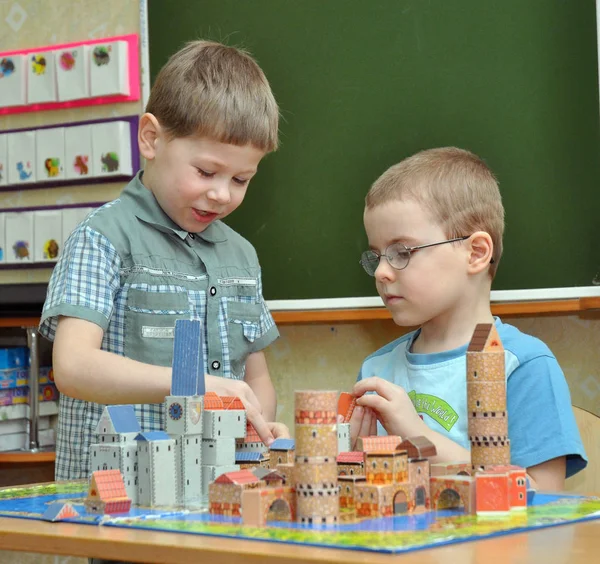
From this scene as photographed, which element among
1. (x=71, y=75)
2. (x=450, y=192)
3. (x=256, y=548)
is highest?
(x=71, y=75)

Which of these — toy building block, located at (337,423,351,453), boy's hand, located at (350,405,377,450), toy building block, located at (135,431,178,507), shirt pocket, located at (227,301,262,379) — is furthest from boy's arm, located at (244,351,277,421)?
toy building block, located at (135,431,178,507)

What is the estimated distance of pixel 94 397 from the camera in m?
1.40

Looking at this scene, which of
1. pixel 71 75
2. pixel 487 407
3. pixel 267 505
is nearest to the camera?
pixel 267 505

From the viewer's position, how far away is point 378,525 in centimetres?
90

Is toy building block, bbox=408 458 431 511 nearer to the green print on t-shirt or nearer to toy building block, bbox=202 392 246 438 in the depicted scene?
toy building block, bbox=202 392 246 438

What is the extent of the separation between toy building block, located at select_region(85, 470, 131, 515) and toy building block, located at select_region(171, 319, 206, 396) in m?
0.12

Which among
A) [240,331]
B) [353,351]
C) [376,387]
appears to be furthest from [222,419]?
[353,351]

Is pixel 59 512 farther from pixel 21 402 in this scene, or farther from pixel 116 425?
pixel 21 402

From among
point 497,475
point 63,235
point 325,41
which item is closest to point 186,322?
point 497,475

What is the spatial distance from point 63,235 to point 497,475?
1.94 m

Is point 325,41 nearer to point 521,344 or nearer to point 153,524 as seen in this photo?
point 521,344

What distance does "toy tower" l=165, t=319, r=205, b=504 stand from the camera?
1088 millimetres

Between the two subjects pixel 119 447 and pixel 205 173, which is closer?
pixel 119 447

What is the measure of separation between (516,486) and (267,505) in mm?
261
